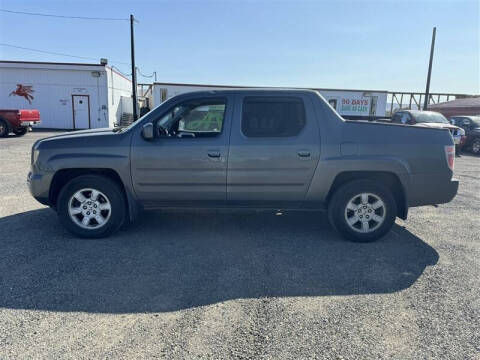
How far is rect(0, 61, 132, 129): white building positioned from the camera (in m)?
23.7

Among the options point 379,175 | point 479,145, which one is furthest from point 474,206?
point 479,145

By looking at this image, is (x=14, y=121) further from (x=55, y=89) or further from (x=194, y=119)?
(x=194, y=119)

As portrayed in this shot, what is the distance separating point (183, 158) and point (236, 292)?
182cm

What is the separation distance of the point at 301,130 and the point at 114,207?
2605 mm

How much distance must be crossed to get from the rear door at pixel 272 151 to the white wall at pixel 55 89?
22673 millimetres

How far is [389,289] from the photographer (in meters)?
3.35

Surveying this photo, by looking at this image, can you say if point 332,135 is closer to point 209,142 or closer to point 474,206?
point 209,142

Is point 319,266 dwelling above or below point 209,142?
below

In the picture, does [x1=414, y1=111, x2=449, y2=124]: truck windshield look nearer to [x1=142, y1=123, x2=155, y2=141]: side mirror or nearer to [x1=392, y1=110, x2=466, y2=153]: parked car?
[x1=392, y1=110, x2=466, y2=153]: parked car

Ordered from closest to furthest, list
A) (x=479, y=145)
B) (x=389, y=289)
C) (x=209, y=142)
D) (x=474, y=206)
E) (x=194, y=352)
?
(x=194, y=352)
(x=389, y=289)
(x=209, y=142)
(x=474, y=206)
(x=479, y=145)

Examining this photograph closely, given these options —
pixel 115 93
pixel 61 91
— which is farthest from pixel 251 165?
pixel 115 93

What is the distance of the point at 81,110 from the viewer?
24516 mm

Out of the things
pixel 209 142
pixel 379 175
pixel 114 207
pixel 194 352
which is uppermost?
pixel 209 142

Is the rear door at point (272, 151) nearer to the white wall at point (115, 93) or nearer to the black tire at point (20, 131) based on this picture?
the black tire at point (20, 131)
